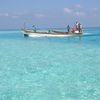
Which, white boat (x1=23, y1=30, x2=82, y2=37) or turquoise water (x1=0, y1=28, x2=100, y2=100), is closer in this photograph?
turquoise water (x1=0, y1=28, x2=100, y2=100)

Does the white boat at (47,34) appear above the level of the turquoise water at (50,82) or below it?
above

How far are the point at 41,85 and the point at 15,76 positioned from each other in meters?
1.54

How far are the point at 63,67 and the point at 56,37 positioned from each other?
23.5 meters

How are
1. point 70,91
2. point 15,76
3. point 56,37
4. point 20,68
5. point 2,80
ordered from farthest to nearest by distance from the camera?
point 56,37, point 20,68, point 15,76, point 2,80, point 70,91

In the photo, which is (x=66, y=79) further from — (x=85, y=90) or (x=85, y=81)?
(x=85, y=90)

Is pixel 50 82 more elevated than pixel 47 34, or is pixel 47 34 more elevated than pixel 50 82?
pixel 47 34

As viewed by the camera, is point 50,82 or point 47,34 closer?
point 50,82

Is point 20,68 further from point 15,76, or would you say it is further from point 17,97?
point 17,97

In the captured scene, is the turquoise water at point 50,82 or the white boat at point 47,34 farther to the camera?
the white boat at point 47,34

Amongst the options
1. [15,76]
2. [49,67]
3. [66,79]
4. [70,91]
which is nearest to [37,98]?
[70,91]

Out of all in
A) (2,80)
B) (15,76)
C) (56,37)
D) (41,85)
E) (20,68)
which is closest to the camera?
(41,85)

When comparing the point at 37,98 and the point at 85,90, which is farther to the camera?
the point at 85,90

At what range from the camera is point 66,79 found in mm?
8094

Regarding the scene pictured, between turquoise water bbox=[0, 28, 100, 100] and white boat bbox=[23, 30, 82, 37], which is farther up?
white boat bbox=[23, 30, 82, 37]
